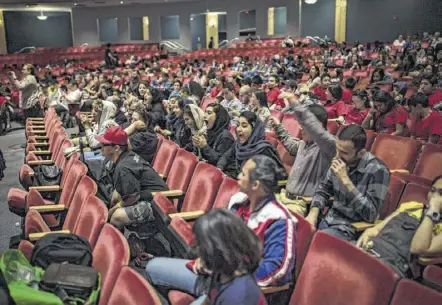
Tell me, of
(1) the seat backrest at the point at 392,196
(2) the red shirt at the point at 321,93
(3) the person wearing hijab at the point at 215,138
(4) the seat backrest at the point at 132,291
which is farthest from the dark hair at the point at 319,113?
(2) the red shirt at the point at 321,93

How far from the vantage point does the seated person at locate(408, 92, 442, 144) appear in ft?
14.2

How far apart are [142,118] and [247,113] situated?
1.74 m

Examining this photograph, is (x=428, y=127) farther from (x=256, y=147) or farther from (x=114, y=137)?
(x=114, y=137)

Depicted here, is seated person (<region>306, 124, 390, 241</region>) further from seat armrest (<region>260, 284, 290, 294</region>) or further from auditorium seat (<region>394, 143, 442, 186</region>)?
auditorium seat (<region>394, 143, 442, 186</region>)

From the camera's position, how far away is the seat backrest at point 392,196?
2.66 meters

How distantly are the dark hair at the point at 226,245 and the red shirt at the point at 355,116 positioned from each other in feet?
12.6

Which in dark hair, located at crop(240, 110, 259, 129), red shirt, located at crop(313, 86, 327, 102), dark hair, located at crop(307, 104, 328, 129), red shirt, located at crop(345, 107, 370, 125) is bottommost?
red shirt, located at crop(345, 107, 370, 125)

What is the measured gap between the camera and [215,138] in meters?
4.06

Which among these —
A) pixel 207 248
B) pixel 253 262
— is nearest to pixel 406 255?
pixel 253 262

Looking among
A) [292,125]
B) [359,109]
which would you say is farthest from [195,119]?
[359,109]

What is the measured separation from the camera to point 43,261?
7.27 feet

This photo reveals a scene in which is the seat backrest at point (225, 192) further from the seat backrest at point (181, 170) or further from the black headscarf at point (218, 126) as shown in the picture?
the black headscarf at point (218, 126)

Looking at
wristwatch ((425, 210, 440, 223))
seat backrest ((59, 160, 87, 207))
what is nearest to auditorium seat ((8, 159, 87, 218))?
seat backrest ((59, 160, 87, 207))

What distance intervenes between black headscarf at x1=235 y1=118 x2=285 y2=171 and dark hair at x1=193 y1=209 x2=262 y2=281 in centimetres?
171
